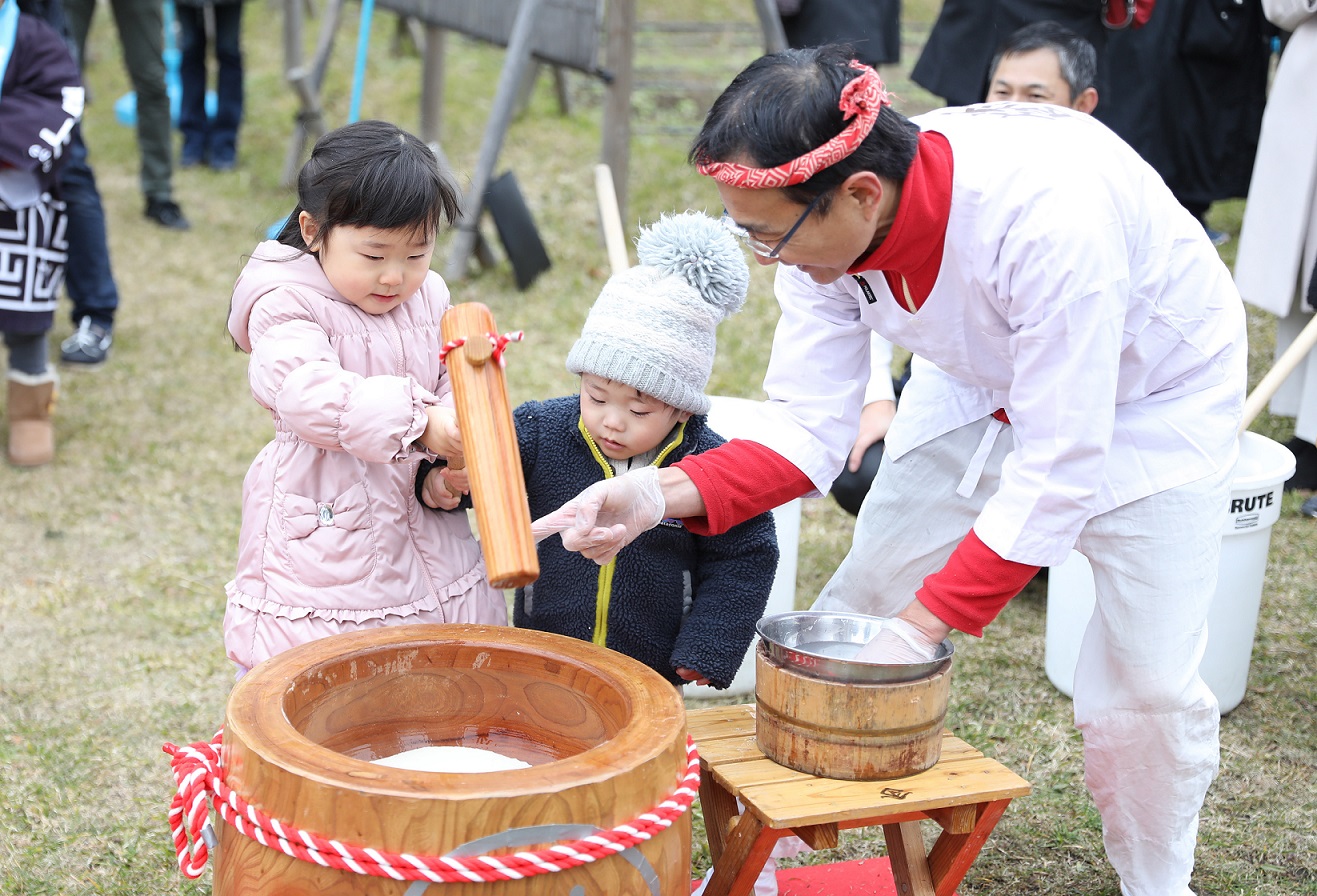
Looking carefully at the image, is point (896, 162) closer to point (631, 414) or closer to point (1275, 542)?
point (631, 414)

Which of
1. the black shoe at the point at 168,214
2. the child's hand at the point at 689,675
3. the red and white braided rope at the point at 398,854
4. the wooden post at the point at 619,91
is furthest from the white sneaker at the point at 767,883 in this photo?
the black shoe at the point at 168,214

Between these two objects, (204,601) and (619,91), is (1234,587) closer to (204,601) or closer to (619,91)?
(204,601)

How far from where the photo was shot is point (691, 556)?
2.27 metres

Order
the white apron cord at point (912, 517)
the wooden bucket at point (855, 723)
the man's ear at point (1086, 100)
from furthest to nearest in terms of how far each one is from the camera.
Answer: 1. the man's ear at point (1086, 100)
2. the white apron cord at point (912, 517)
3. the wooden bucket at point (855, 723)

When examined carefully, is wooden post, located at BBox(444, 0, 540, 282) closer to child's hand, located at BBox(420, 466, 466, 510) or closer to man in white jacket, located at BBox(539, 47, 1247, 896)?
child's hand, located at BBox(420, 466, 466, 510)

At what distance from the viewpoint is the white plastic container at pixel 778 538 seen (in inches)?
116

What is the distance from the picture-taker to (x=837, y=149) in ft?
A: 5.47

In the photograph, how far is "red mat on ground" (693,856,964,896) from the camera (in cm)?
227

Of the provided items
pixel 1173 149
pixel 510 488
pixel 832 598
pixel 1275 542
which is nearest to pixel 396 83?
pixel 1173 149

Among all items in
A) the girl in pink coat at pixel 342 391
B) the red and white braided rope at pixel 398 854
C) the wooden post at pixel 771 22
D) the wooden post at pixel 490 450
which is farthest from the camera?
the wooden post at pixel 771 22

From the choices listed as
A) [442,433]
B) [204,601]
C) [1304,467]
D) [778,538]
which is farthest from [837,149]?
[1304,467]

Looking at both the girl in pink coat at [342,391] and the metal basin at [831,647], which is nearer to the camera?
the metal basin at [831,647]

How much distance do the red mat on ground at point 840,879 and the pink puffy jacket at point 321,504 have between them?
75 centimetres

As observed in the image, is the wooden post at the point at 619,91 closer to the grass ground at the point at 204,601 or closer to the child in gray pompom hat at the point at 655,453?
the grass ground at the point at 204,601
